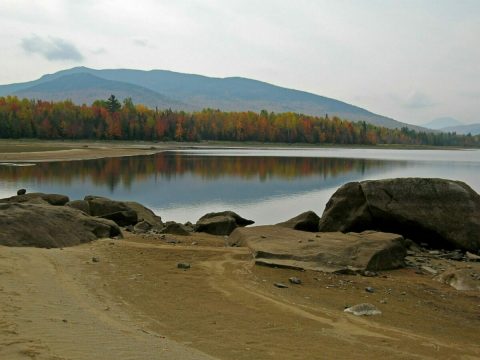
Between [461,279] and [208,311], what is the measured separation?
289 inches

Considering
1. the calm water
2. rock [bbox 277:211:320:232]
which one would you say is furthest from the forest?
rock [bbox 277:211:320:232]

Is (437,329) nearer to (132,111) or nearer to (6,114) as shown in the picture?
(6,114)

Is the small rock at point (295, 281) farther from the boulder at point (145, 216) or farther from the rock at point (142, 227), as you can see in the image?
the boulder at point (145, 216)

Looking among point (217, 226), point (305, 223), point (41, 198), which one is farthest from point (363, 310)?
point (41, 198)

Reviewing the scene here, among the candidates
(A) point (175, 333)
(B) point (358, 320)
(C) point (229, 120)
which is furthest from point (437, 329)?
(C) point (229, 120)

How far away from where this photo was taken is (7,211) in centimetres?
1551

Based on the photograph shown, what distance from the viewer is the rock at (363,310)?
10.3 meters

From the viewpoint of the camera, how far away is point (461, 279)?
534 inches

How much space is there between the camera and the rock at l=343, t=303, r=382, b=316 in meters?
10.3

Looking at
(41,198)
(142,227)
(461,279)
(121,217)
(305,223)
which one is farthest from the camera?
(41,198)

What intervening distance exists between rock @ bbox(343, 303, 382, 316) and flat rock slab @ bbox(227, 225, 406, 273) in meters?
3.04

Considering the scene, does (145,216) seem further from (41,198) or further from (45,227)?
(45,227)

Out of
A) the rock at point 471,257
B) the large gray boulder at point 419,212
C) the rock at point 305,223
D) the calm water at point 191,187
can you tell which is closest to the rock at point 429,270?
the rock at point 471,257

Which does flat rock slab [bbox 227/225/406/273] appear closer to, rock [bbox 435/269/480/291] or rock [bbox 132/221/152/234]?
rock [bbox 435/269/480/291]
